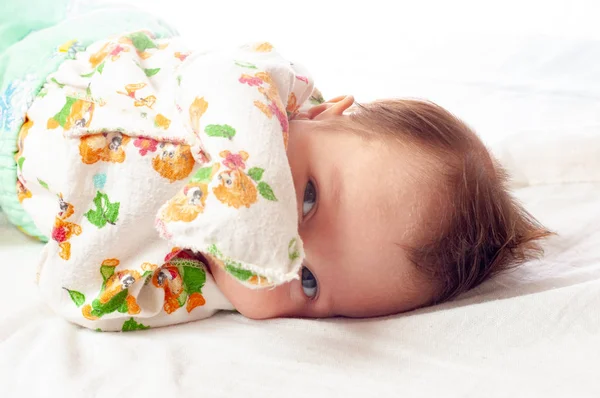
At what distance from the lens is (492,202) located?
35.2 inches

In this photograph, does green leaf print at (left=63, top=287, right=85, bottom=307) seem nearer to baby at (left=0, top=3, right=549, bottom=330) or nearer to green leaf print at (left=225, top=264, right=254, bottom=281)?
baby at (left=0, top=3, right=549, bottom=330)

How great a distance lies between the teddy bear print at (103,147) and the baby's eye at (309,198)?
9.0 inches

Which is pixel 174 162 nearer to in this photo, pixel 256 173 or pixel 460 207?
pixel 256 173

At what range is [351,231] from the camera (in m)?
0.84

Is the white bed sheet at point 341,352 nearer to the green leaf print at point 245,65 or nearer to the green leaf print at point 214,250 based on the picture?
the green leaf print at point 214,250

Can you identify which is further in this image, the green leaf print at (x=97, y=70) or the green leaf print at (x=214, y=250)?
the green leaf print at (x=97, y=70)

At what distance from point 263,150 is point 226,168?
5 cm

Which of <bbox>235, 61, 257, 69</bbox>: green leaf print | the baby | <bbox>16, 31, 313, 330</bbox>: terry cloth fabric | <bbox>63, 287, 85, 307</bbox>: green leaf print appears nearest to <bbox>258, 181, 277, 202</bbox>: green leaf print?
<bbox>16, 31, 313, 330</bbox>: terry cloth fabric

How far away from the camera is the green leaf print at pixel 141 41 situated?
3.63ft

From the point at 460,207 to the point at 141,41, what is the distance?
574 millimetres

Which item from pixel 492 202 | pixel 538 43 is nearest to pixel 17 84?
pixel 492 202

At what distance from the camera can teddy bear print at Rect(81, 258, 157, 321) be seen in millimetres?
841

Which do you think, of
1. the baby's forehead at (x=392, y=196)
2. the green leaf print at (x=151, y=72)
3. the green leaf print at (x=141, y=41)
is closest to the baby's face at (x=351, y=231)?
the baby's forehead at (x=392, y=196)

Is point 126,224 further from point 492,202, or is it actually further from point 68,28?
point 68,28
